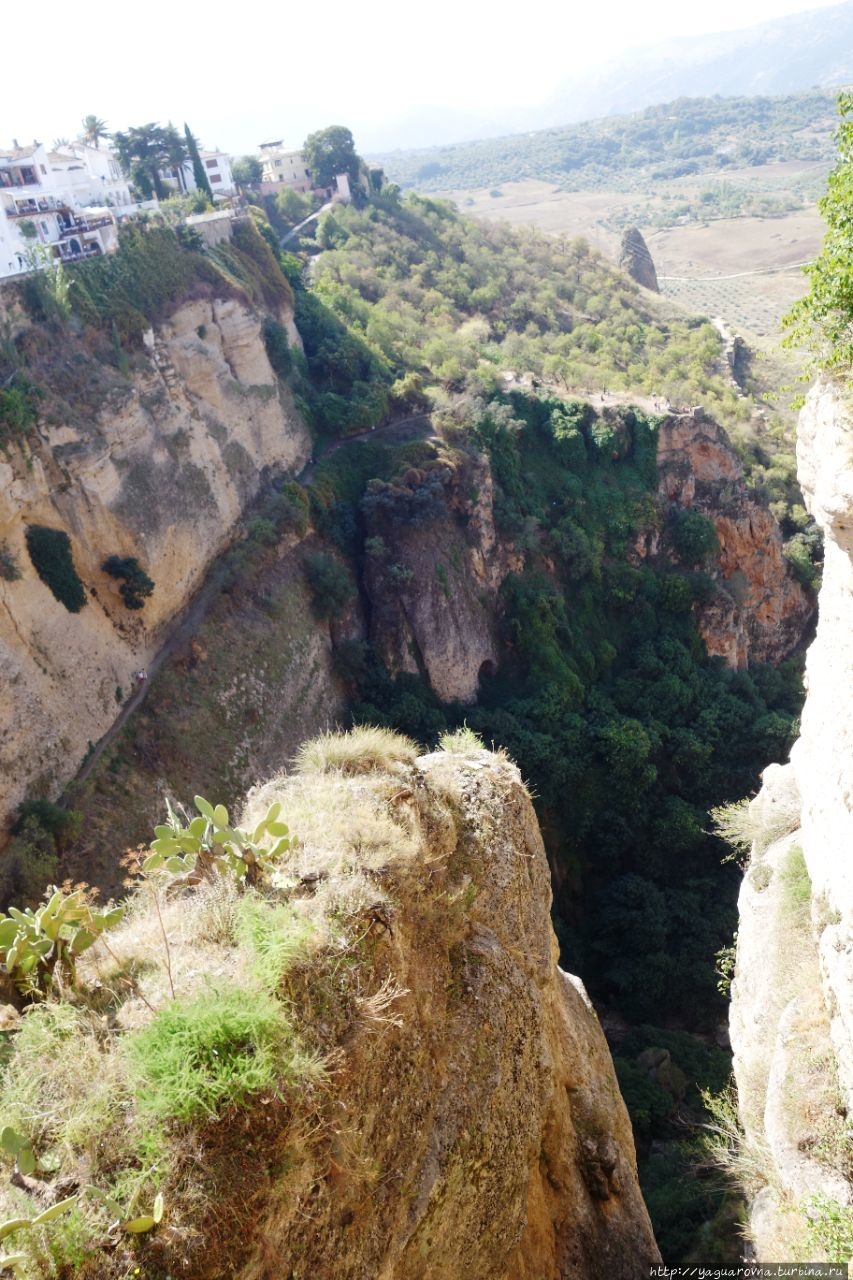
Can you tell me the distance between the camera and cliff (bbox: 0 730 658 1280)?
5.68 m

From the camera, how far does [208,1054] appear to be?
19.1 feet

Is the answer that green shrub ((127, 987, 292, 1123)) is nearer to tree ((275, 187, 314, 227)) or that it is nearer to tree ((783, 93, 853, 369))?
tree ((783, 93, 853, 369))

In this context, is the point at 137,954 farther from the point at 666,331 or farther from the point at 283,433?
the point at 666,331

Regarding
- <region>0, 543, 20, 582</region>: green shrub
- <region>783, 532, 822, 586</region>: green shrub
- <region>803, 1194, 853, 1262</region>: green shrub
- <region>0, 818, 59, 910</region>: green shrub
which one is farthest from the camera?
<region>783, 532, 822, 586</region>: green shrub

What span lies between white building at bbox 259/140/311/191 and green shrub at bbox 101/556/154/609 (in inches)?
1955

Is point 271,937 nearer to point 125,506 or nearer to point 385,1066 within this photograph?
point 385,1066

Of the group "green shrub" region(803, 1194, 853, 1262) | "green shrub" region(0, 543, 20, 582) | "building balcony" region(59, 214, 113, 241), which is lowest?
"green shrub" region(803, 1194, 853, 1262)

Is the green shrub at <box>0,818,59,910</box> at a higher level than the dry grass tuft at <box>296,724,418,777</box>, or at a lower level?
lower

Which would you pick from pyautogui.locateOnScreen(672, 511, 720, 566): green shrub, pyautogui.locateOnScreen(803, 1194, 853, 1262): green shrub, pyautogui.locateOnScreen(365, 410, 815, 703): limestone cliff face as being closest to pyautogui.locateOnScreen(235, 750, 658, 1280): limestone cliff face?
pyautogui.locateOnScreen(803, 1194, 853, 1262): green shrub

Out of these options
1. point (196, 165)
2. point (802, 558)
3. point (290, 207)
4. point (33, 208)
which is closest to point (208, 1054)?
point (33, 208)

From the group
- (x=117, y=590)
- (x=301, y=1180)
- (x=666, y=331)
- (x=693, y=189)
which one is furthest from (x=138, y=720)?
(x=693, y=189)

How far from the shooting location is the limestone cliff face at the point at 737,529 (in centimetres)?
3853

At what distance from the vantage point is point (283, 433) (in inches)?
1314

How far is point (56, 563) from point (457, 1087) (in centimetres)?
1823
